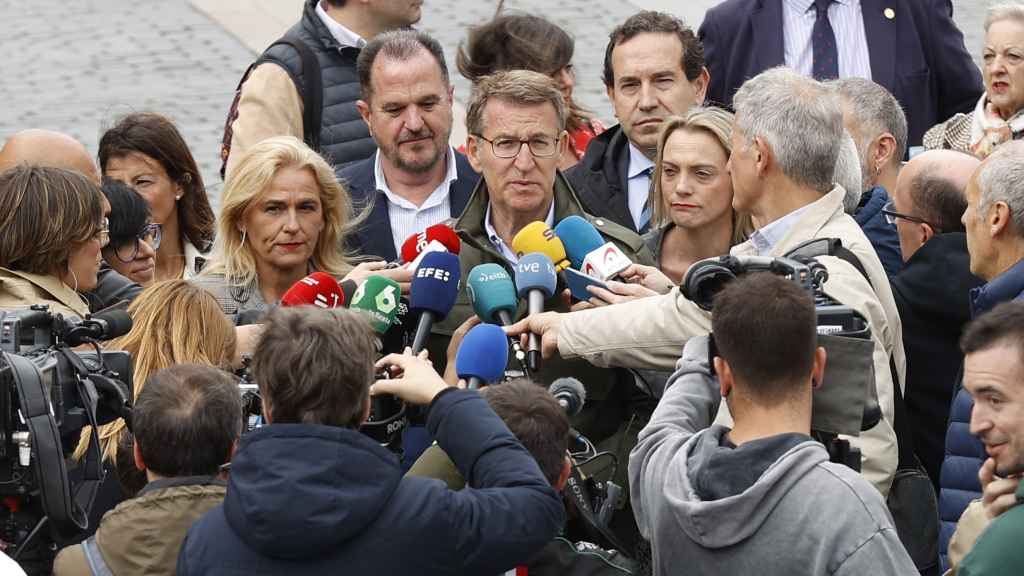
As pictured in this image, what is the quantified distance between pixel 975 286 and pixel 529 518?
2137mm

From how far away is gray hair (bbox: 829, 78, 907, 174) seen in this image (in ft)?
21.6

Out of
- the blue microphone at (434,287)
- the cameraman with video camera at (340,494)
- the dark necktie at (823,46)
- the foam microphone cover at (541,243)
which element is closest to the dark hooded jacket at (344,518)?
the cameraman with video camera at (340,494)

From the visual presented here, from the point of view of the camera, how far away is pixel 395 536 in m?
3.84

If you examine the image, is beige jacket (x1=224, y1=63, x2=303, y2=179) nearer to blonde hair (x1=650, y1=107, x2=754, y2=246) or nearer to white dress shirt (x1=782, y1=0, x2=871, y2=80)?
blonde hair (x1=650, y1=107, x2=754, y2=246)

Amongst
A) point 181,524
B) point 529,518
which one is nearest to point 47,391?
point 181,524

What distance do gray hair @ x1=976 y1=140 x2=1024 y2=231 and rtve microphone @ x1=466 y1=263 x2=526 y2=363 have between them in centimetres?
141

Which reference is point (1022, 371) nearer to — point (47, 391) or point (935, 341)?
point (935, 341)

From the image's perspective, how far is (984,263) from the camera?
198 inches

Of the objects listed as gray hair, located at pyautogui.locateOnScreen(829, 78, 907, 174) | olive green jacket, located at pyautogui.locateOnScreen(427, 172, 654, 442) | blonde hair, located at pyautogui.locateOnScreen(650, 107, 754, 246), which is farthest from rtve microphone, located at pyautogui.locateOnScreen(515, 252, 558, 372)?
gray hair, located at pyautogui.locateOnScreen(829, 78, 907, 174)

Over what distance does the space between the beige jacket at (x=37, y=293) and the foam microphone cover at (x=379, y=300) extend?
839mm

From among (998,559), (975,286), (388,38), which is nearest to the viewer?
(998,559)

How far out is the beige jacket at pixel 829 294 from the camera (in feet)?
15.2

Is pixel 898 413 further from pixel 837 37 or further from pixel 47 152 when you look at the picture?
pixel 47 152

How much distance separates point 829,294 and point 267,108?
3149 mm
